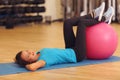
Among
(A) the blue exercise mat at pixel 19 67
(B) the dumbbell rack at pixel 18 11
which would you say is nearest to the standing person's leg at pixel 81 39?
(A) the blue exercise mat at pixel 19 67

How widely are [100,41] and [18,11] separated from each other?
4.01 m

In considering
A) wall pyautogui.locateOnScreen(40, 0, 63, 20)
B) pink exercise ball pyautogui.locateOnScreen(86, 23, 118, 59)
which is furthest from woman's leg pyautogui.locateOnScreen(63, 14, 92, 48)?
wall pyautogui.locateOnScreen(40, 0, 63, 20)

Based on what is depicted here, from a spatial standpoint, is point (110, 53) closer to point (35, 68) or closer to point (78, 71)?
point (78, 71)

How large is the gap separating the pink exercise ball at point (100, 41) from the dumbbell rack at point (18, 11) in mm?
3765

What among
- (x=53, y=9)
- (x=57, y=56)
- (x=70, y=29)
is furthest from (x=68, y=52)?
(x=53, y=9)

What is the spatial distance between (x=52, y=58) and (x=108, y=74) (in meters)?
0.65

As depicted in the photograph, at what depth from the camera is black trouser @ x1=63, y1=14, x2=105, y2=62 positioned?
3342 millimetres

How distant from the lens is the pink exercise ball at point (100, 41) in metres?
3.40

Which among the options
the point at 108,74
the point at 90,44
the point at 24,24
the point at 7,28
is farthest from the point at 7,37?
the point at 108,74

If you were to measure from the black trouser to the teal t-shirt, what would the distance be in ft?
0.24

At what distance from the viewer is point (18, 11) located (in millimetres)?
7070

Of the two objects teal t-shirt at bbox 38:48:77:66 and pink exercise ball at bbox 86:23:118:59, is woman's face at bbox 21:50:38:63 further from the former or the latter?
pink exercise ball at bbox 86:23:118:59

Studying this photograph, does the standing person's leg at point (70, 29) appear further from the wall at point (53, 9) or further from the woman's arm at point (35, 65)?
the wall at point (53, 9)

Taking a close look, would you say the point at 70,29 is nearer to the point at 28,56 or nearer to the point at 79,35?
the point at 79,35
